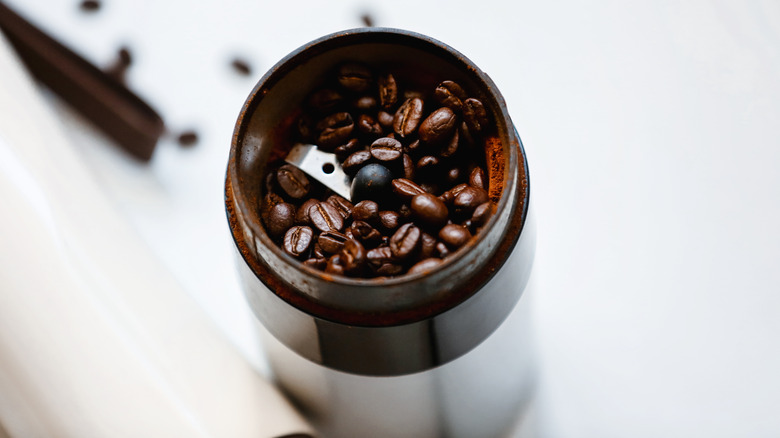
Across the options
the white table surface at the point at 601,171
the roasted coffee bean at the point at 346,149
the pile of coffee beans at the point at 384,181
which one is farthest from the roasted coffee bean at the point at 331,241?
the white table surface at the point at 601,171

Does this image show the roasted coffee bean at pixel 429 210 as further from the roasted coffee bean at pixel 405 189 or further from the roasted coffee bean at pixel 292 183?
the roasted coffee bean at pixel 292 183

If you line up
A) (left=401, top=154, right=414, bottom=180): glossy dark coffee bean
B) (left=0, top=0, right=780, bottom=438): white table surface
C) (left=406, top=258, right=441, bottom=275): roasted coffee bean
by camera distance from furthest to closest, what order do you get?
1. (left=0, top=0, right=780, bottom=438): white table surface
2. (left=401, top=154, right=414, bottom=180): glossy dark coffee bean
3. (left=406, top=258, right=441, bottom=275): roasted coffee bean

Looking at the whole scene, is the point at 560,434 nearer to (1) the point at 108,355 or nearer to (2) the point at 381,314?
(2) the point at 381,314

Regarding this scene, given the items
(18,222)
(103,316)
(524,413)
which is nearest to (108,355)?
(103,316)

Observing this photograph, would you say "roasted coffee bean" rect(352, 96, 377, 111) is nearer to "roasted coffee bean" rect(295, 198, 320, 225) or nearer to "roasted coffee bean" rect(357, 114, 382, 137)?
"roasted coffee bean" rect(357, 114, 382, 137)

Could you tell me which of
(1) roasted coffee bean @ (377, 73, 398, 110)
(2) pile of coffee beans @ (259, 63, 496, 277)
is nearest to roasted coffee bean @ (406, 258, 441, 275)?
(2) pile of coffee beans @ (259, 63, 496, 277)
